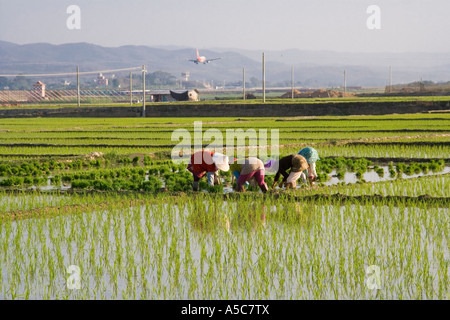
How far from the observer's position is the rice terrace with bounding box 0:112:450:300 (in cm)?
480

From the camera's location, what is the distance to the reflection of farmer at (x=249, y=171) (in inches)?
331

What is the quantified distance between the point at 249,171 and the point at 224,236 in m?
2.15

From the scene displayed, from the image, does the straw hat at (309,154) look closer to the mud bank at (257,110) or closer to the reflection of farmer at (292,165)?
the reflection of farmer at (292,165)

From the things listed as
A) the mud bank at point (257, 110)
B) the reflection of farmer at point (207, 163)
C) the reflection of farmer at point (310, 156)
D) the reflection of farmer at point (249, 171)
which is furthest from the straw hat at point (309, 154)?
the mud bank at point (257, 110)

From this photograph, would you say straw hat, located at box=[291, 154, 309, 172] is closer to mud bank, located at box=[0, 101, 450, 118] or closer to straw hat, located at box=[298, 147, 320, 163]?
straw hat, located at box=[298, 147, 320, 163]

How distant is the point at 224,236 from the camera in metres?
6.41

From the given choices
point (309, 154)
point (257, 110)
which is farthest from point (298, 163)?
point (257, 110)

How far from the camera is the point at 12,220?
726 centimetres

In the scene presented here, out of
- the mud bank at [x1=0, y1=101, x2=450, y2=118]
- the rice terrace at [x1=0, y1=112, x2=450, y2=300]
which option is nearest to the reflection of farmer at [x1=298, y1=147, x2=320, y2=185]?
the rice terrace at [x1=0, y1=112, x2=450, y2=300]

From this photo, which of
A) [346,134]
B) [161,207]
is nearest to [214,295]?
[161,207]

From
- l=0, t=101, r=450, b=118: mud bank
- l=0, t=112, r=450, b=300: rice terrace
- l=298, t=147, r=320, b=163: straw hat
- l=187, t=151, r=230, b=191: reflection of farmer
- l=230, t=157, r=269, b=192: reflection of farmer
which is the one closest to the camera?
l=0, t=112, r=450, b=300: rice terrace

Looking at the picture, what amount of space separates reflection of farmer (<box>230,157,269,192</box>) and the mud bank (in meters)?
23.3
